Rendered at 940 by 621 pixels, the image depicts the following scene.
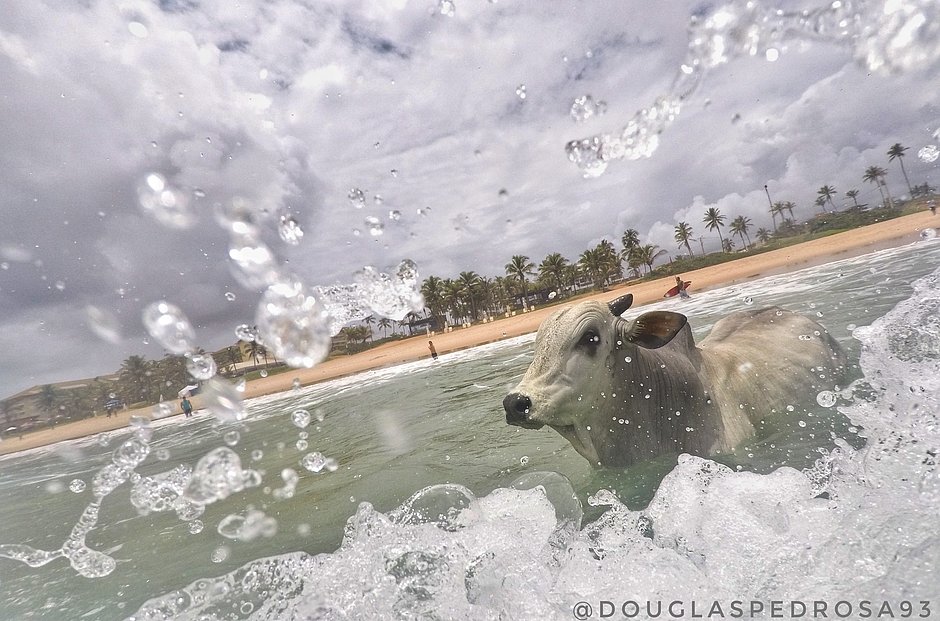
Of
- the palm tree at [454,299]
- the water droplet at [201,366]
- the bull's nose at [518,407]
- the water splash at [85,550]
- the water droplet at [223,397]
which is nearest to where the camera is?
the bull's nose at [518,407]

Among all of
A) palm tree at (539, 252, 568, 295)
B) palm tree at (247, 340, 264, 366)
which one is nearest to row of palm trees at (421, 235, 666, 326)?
palm tree at (539, 252, 568, 295)

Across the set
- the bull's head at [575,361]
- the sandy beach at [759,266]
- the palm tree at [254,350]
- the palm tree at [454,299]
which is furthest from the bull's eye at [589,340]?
the palm tree at [454,299]

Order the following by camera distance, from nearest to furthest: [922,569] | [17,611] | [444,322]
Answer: [922,569] → [17,611] → [444,322]

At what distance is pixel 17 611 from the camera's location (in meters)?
4.00

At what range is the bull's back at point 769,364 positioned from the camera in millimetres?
3979

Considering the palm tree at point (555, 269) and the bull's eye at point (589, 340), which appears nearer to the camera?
the bull's eye at point (589, 340)

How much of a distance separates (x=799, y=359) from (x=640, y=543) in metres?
2.93

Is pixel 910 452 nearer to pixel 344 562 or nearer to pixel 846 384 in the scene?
pixel 846 384

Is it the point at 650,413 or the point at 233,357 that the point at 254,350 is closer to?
the point at 233,357

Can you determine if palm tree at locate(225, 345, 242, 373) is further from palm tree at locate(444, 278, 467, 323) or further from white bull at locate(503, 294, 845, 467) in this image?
palm tree at locate(444, 278, 467, 323)

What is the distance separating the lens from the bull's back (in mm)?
3979

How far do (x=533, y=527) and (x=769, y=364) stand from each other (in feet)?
9.10

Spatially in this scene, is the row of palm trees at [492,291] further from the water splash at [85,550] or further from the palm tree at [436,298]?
the water splash at [85,550]

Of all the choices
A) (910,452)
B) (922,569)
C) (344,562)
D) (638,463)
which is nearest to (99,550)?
(344,562)
